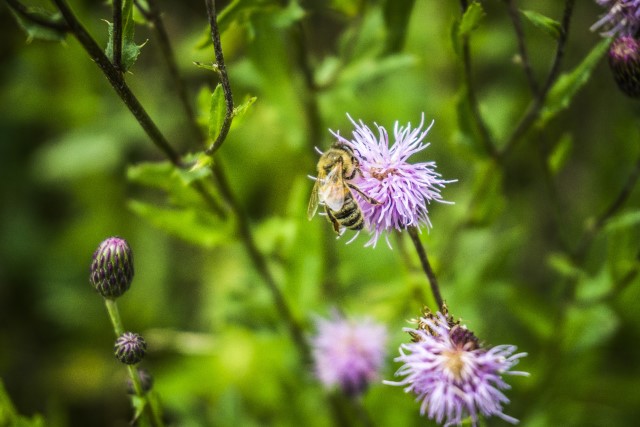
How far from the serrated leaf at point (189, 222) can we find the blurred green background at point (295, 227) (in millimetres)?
11

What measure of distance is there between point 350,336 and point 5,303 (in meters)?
2.71

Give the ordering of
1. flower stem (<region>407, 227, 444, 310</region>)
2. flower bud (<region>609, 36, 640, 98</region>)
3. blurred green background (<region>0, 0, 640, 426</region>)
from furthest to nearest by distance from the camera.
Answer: blurred green background (<region>0, 0, 640, 426</region>) < flower bud (<region>609, 36, 640, 98</region>) < flower stem (<region>407, 227, 444, 310</region>)

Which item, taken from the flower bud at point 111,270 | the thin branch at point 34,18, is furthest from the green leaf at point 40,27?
the flower bud at point 111,270

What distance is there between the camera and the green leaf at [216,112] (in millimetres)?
1997

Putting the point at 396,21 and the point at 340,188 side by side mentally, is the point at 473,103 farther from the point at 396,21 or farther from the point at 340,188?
the point at 340,188

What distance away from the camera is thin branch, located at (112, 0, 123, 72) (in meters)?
1.85

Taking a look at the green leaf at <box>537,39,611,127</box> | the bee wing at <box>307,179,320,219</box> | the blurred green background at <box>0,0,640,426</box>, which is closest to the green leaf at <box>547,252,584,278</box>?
the blurred green background at <box>0,0,640,426</box>

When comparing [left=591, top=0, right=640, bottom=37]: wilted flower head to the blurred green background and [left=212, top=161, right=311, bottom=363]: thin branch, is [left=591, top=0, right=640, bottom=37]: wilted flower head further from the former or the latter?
[left=212, top=161, right=311, bottom=363]: thin branch

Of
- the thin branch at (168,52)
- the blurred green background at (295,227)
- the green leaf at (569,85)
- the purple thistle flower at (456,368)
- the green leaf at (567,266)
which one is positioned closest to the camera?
the purple thistle flower at (456,368)

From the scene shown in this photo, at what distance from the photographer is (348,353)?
295 cm

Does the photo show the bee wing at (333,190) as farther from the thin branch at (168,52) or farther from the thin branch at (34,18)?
the thin branch at (34,18)

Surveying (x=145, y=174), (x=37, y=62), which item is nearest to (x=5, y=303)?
(x=37, y=62)

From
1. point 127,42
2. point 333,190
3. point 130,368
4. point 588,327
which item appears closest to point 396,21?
point 333,190

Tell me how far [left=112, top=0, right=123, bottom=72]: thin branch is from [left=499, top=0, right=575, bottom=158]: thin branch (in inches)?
51.4
